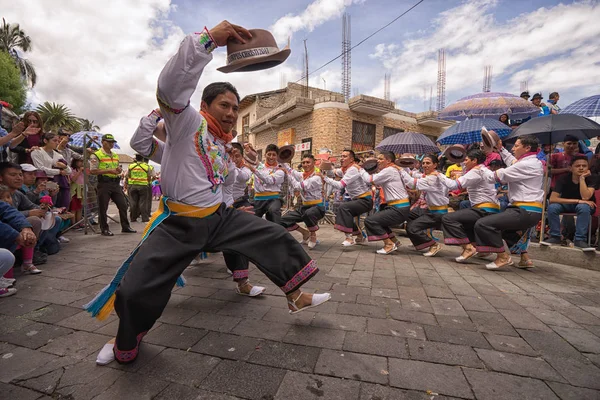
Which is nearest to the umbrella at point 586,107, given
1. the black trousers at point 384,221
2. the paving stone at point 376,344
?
the black trousers at point 384,221

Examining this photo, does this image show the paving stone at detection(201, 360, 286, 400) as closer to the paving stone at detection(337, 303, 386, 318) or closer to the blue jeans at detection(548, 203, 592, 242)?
the paving stone at detection(337, 303, 386, 318)

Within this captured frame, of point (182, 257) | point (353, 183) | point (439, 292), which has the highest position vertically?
point (353, 183)

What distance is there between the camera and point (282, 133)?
2092 centimetres

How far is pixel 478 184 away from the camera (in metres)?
5.07

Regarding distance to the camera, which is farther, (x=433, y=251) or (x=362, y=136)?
(x=362, y=136)

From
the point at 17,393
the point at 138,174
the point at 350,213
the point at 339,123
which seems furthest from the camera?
the point at 339,123

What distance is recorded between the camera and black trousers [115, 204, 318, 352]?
5.97 ft

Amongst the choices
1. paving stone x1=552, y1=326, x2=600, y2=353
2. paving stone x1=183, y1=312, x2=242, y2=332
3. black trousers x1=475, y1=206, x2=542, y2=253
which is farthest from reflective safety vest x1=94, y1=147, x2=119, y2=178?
paving stone x1=552, y1=326, x2=600, y2=353

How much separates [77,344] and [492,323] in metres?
3.17

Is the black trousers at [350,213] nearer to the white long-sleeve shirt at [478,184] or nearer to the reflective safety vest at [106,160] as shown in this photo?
the white long-sleeve shirt at [478,184]

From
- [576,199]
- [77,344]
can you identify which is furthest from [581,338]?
[576,199]

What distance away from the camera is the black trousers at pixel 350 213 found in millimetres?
6145

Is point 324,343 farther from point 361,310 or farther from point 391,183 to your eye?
point 391,183

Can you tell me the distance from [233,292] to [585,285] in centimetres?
453
